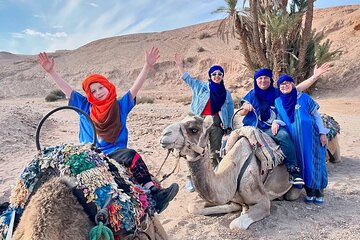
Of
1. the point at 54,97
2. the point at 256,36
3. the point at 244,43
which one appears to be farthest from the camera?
the point at 54,97

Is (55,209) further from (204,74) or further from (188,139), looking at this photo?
(204,74)

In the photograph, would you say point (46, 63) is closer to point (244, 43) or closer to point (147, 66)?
point (147, 66)

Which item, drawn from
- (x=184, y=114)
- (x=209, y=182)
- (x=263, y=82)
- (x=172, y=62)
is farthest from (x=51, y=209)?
(x=172, y=62)

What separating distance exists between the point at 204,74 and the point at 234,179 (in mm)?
28104

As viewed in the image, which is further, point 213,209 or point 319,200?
point 319,200

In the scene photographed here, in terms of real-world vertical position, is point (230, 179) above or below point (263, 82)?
below

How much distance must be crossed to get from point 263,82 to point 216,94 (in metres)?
0.70

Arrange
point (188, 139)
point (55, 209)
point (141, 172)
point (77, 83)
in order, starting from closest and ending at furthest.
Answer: point (55, 209), point (141, 172), point (188, 139), point (77, 83)

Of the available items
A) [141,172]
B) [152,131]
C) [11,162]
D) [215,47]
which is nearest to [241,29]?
[152,131]

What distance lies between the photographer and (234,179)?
4.56 meters

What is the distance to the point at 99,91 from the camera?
3.54m

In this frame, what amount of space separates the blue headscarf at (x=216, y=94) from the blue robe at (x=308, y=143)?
2.90 feet

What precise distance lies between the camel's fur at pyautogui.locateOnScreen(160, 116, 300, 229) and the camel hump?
0.24ft

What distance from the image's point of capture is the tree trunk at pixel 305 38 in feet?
51.9
